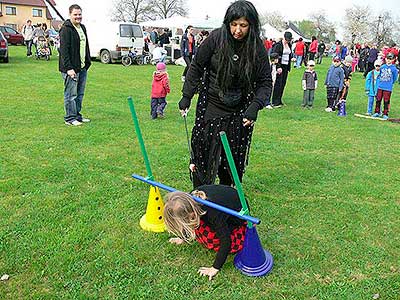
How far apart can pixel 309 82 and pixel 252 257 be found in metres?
8.16

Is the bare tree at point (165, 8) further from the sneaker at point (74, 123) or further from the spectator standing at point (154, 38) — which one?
the sneaker at point (74, 123)

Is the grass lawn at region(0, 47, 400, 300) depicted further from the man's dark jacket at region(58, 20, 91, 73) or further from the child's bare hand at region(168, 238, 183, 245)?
the man's dark jacket at region(58, 20, 91, 73)

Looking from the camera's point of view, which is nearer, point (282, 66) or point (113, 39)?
point (282, 66)

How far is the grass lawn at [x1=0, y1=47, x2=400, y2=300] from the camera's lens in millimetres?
3094

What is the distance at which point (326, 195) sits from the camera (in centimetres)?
480

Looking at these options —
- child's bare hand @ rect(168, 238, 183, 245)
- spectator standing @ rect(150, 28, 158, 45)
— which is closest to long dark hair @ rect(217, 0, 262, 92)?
child's bare hand @ rect(168, 238, 183, 245)

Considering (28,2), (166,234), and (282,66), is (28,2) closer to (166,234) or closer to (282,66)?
(282,66)

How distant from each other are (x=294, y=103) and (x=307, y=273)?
28.6 feet

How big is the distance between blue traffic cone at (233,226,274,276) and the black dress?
813 mm

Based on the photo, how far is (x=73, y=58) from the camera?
6.90 metres

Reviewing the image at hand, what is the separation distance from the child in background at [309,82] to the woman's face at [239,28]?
25.0ft

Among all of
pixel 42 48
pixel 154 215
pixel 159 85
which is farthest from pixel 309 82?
Answer: pixel 42 48

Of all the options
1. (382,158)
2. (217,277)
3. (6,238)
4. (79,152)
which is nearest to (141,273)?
(217,277)

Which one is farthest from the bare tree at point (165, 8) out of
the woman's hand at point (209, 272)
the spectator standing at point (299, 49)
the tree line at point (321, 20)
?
the woman's hand at point (209, 272)
